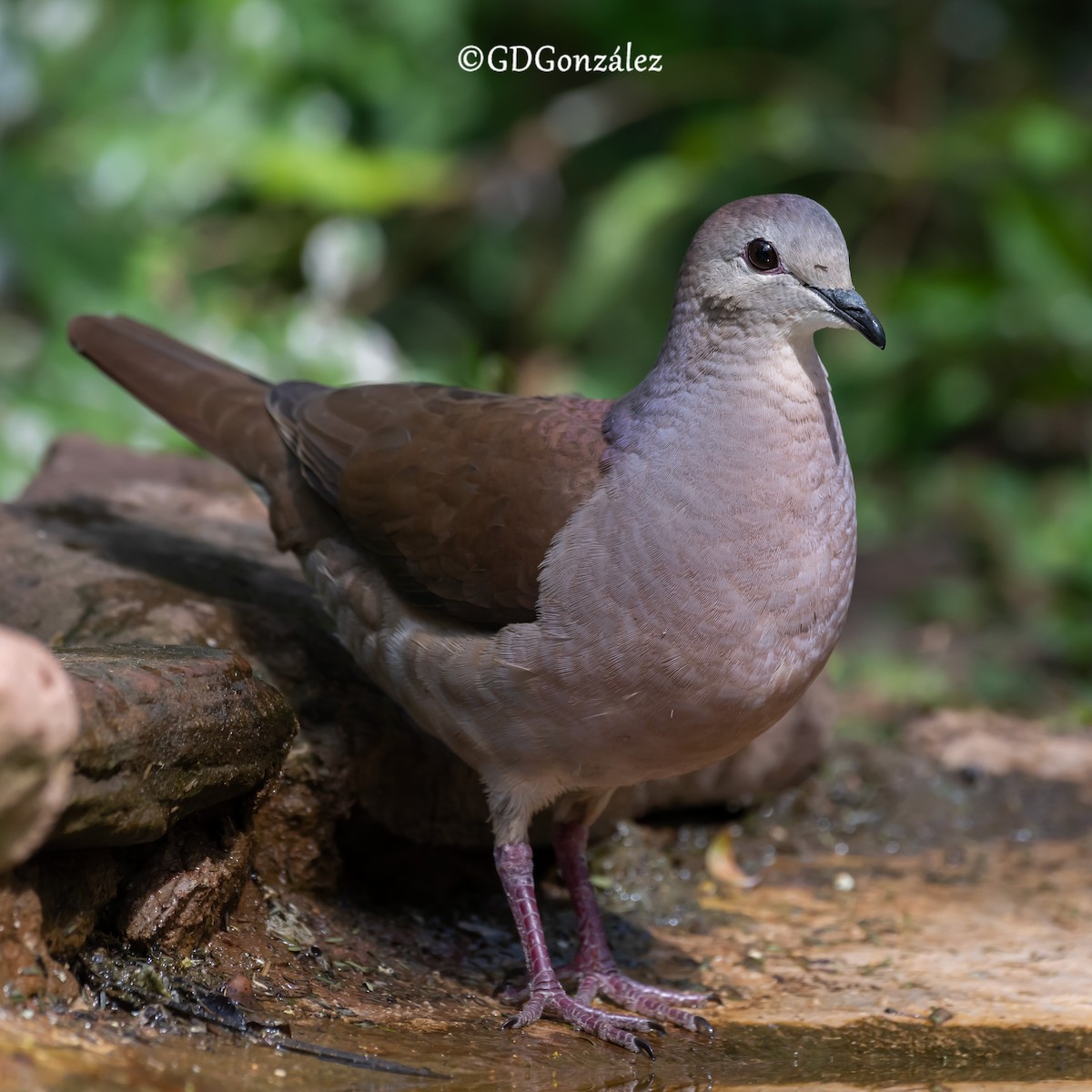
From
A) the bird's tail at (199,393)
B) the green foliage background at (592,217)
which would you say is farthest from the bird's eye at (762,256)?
the green foliage background at (592,217)

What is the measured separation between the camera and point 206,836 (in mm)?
3258

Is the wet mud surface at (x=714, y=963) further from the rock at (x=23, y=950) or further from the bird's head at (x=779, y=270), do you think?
the bird's head at (x=779, y=270)

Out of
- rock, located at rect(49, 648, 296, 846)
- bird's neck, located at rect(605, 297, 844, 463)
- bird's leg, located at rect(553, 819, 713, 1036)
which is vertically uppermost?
bird's neck, located at rect(605, 297, 844, 463)

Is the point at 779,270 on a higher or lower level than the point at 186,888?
higher

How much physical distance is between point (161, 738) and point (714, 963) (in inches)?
68.9

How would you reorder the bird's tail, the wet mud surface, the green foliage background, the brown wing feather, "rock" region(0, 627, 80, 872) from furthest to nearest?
1. the green foliage background
2. the bird's tail
3. the brown wing feather
4. the wet mud surface
5. "rock" region(0, 627, 80, 872)

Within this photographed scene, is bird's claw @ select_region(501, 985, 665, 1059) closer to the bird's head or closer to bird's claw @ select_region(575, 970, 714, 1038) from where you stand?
bird's claw @ select_region(575, 970, 714, 1038)

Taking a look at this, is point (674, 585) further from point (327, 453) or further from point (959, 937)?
point (959, 937)

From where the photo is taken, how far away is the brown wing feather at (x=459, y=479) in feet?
11.4

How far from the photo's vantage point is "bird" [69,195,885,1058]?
3227mm

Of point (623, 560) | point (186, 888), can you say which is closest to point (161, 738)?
point (186, 888)

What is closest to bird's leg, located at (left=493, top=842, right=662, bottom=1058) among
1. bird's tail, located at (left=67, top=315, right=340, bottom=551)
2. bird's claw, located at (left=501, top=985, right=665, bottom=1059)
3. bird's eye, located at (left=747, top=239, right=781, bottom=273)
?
bird's claw, located at (left=501, top=985, right=665, bottom=1059)

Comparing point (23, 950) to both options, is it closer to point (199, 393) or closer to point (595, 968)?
point (595, 968)

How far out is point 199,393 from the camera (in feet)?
14.3
